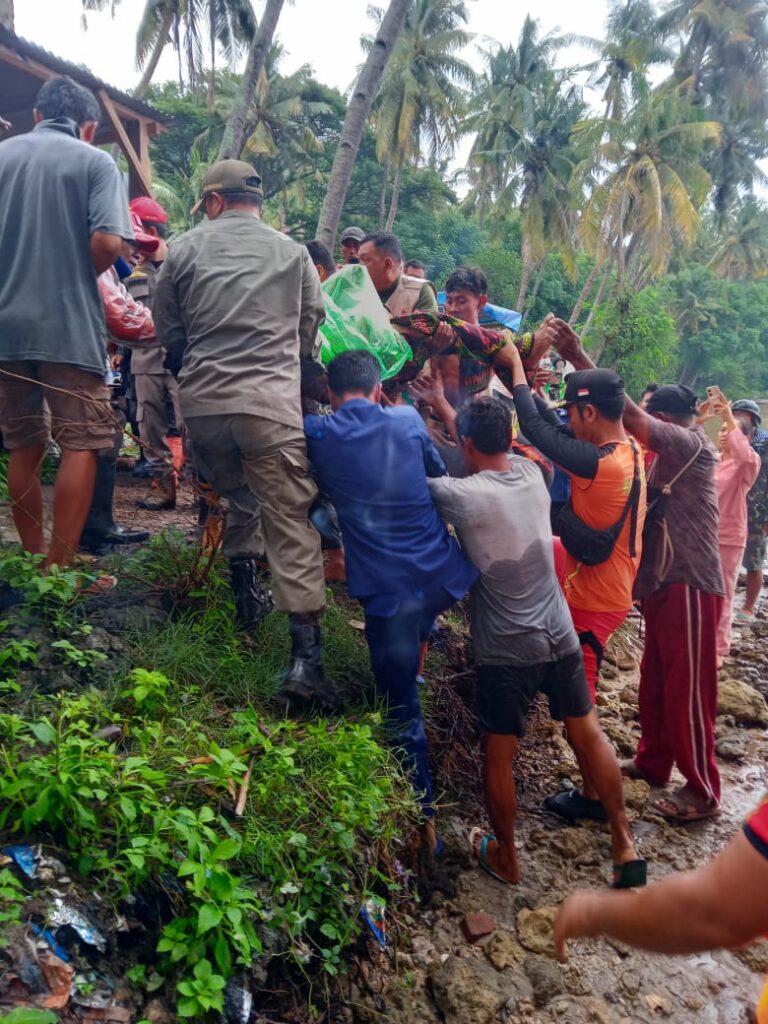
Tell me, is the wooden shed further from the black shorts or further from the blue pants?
the black shorts

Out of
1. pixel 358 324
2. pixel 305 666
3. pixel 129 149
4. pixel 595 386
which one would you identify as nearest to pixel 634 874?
pixel 305 666

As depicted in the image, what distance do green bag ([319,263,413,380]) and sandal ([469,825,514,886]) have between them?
86.3 inches

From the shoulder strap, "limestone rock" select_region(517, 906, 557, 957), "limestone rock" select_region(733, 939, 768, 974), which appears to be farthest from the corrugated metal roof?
"limestone rock" select_region(733, 939, 768, 974)

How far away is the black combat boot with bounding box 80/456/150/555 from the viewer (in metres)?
3.90

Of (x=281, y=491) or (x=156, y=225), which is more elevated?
(x=156, y=225)

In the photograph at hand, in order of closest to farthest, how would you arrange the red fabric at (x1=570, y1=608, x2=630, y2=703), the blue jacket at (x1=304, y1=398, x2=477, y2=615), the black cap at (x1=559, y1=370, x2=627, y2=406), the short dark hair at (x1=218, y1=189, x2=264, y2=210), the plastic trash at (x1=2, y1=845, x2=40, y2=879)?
the plastic trash at (x1=2, y1=845, x2=40, y2=879) < the blue jacket at (x1=304, y1=398, x2=477, y2=615) < the short dark hair at (x1=218, y1=189, x2=264, y2=210) < the black cap at (x1=559, y1=370, x2=627, y2=406) < the red fabric at (x1=570, y1=608, x2=630, y2=703)

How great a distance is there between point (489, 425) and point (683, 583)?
1.52 metres

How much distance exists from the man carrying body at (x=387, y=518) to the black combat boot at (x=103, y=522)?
1.53 metres

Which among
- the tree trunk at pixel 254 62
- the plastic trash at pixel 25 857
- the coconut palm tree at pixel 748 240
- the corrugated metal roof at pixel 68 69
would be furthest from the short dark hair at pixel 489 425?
the coconut palm tree at pixel 748 240

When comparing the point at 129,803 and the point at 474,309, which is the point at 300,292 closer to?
the point at 474,309

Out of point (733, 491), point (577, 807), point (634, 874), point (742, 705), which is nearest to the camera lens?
point (634, 874)

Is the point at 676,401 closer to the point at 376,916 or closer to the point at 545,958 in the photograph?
the point at 545,958

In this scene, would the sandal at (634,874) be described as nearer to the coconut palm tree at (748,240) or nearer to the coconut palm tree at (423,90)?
the coconut palm tree at (423,90)

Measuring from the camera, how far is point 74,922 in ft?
5.98
